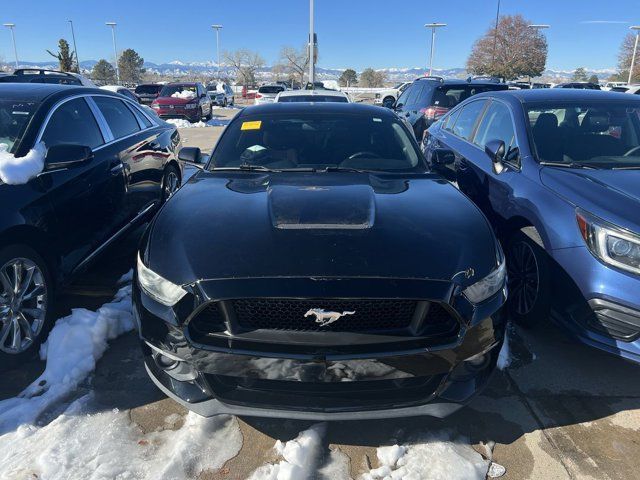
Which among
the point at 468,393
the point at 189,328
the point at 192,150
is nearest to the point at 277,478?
the point at 189,328

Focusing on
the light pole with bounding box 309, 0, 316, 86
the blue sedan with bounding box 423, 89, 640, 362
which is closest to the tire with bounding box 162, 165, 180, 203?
the blue sedan with bounding box 423, 89, 640, 362

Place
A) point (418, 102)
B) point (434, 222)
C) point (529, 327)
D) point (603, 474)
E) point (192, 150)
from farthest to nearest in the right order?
point (418, 102) → point (192, 150) → point (529, 327) → point (434, 222) → point (603, 474)

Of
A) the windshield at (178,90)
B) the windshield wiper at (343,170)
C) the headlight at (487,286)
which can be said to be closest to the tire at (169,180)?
the windshield wiper at (343,170)

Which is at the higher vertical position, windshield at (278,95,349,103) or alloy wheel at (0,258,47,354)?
windshield at (278,95,349,103)

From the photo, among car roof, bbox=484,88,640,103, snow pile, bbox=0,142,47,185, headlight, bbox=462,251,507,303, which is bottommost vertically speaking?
headlight, bbox=462,251,507,303

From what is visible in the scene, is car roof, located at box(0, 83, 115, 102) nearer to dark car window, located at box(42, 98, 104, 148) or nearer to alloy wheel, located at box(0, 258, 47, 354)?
dark car window, located at box(42, 98, 104, 148)

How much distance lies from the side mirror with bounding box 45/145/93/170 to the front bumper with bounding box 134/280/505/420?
5.22 feet

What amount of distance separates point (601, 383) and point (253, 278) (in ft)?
7.71

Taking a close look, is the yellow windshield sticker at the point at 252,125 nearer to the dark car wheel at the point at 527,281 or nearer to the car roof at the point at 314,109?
the car roof at the point at 314,109

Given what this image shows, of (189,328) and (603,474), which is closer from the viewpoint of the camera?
(189,328)

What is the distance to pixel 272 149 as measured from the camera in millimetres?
3795

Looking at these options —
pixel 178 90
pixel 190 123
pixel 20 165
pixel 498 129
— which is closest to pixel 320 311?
pixel 20 165

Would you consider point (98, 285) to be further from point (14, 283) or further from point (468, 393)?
point (468, 393)

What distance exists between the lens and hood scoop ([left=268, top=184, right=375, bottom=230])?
2590 mm
